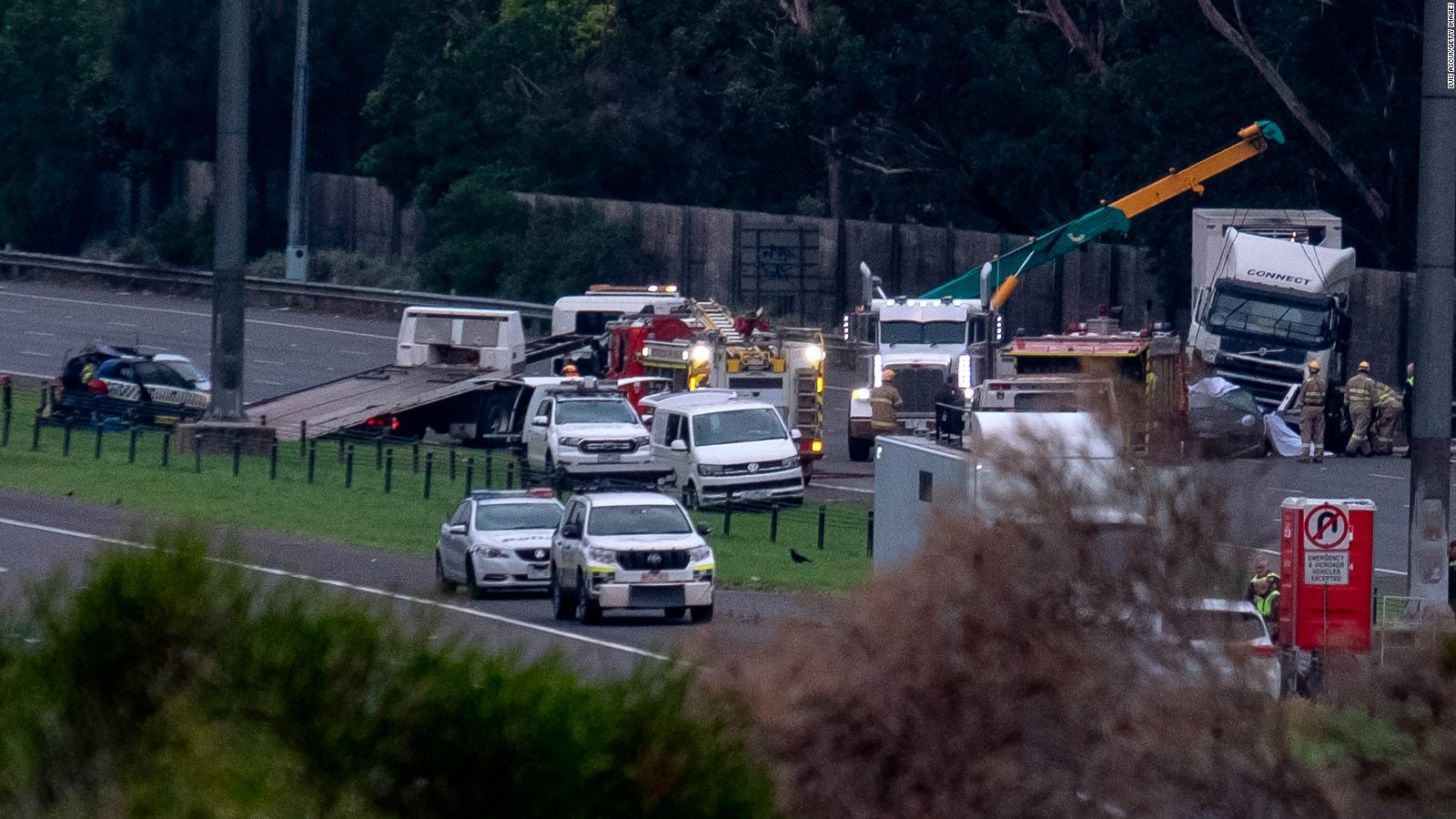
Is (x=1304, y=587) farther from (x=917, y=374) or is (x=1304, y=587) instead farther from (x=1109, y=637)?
(x=917, y=374)

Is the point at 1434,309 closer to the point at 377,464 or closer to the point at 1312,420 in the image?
the point at 1312,420

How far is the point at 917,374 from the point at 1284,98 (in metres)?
19.4

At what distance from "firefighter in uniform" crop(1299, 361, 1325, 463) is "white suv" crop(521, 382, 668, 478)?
12.4 m

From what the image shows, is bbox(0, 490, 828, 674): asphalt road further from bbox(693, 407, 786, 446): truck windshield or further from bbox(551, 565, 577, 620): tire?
bbox(693, 407, 786, 446): truck windshield

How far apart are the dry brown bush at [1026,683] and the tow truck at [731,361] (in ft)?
93.7

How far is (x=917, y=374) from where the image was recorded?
3875 centimetres

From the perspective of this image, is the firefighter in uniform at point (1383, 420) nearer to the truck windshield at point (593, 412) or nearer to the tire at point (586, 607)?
the truck windshield at point (593, 412)

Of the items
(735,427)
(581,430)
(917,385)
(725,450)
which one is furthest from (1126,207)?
(581,430)

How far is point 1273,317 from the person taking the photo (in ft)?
134

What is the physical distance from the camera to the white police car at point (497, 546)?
24250 millimetres

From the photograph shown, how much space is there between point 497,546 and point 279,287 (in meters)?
39.6

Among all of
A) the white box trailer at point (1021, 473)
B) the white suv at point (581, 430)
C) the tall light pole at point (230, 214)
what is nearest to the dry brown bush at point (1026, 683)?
the white box trailer at point (1021, 473)

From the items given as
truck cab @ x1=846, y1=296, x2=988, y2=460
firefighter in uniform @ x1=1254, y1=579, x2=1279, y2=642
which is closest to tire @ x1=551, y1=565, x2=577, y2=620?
firefighter in uniform @ x1=1254, y1=579, x2=1279, y2=642

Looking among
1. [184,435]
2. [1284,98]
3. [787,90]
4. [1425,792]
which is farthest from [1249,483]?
[787,90]
